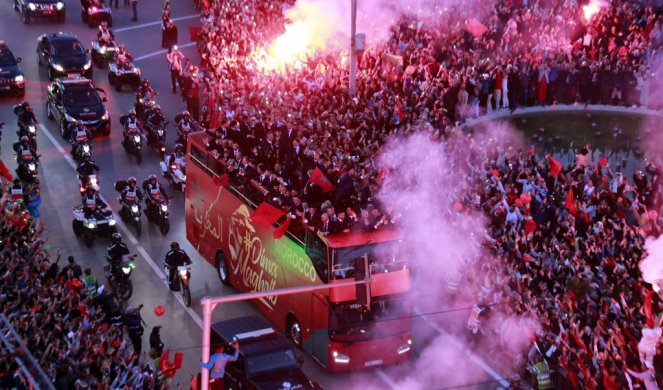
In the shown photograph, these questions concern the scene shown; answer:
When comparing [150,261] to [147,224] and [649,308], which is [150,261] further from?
[649,308]

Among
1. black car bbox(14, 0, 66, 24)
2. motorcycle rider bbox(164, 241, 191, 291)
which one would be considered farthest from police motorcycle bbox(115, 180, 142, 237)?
black car bbox(14, 0, 66, 24)

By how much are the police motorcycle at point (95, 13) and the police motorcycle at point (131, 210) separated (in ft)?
51.5

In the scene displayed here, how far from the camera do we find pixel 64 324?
17.5 meters

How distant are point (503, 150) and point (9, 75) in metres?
16.1

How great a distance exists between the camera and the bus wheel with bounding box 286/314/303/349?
2023cm

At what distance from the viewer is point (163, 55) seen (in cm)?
3853

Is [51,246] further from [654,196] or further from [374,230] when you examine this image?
[654,196]

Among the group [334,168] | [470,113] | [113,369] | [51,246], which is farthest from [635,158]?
[113,369]

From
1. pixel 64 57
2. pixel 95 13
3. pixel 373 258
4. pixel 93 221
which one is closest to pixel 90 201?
pixel 93 221

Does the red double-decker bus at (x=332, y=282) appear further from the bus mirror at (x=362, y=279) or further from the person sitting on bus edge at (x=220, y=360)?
the person sitting on bus edge at (x=220, y=360)

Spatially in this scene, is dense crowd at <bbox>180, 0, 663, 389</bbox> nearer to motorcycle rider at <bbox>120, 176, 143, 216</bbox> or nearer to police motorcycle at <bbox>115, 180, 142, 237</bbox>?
motorcycle rider at <bbox>120, 176, 143, 216</bbox>

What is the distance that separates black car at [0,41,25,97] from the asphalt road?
0.52 m

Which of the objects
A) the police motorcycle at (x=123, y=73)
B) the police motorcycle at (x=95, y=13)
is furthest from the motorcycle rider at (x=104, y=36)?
the police motorcycle at (x=95, y=13)

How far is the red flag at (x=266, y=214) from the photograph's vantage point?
66.4 feet
